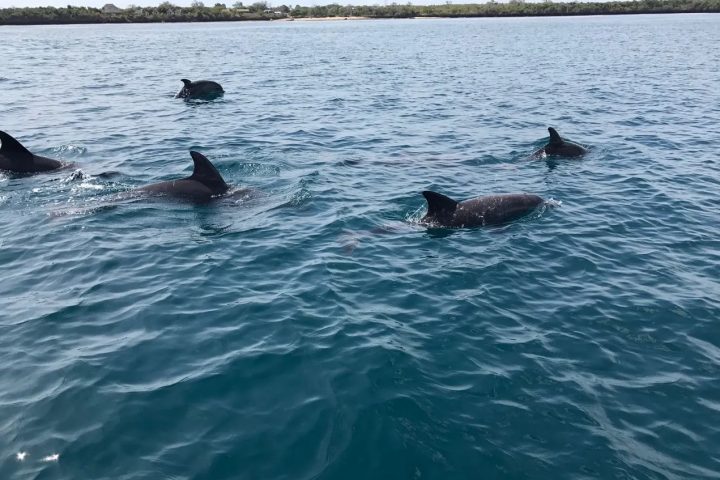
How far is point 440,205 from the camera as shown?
14305 millimetres

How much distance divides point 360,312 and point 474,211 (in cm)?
538

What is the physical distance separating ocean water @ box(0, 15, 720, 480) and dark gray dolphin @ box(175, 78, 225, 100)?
369 inches

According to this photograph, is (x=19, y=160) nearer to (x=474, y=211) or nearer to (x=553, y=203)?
(x=474, y=211)

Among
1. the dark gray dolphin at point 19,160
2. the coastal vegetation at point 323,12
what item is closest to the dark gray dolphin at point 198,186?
the dark gray dolphin at point 19,160

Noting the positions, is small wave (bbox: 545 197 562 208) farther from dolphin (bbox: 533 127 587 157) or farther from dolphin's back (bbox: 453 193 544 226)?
dolphin (bbox: 533 127 587 157)

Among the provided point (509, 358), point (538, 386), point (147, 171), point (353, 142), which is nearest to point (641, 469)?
point (538, 386)

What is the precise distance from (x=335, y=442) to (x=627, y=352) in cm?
506

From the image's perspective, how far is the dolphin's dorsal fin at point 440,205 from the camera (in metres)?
14.1

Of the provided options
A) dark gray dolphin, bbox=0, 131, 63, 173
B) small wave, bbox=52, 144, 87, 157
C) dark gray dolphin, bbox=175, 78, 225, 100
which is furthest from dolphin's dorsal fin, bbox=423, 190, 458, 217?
dark gray dolphin, bbox=175, 78, 225, 100

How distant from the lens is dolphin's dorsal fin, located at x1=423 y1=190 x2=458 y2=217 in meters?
14.1

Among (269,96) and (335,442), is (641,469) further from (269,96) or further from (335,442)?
(269,96)

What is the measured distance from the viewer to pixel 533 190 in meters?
17.2

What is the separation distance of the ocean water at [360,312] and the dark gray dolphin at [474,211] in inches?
15.7

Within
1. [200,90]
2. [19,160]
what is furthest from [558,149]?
[200,90]
